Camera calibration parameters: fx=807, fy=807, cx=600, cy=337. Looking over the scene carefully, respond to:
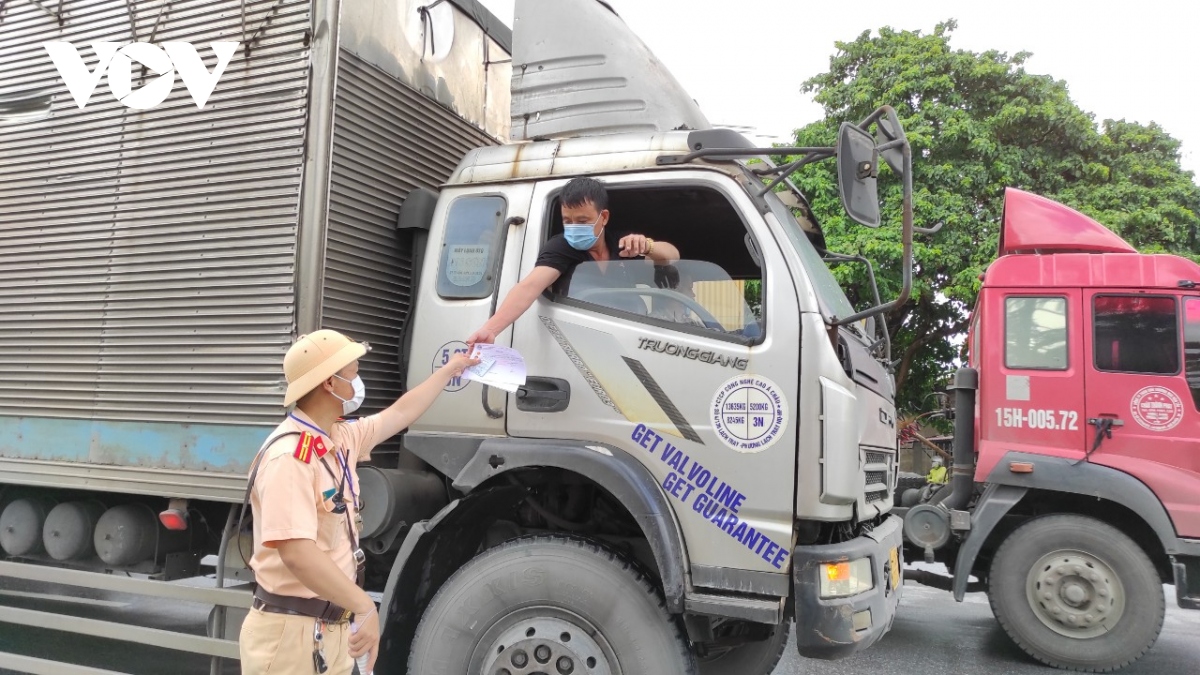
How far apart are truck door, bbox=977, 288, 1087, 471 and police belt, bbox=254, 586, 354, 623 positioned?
15.1 ft

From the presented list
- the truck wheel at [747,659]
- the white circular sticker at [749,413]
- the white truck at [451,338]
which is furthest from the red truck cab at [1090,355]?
the white circular sticker at [749,413]

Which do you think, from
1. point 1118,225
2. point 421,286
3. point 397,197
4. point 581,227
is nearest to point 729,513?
point 581,227

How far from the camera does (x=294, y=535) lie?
193 cm

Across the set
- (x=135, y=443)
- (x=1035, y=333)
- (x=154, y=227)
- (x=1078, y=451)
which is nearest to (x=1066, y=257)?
(x=1035, y=333)

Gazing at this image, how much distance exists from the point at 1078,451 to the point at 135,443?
531 cm

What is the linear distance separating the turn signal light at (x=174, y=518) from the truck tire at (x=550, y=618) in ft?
4.15

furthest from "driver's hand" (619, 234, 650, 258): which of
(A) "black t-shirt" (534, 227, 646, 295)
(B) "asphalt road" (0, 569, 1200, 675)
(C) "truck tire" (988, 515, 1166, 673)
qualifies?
→ (C) "truck tire" (988, 515, 1166, 673)

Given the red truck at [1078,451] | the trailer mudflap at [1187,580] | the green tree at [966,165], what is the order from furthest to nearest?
the green tree at [966,165] → the red truck at [1078,451] → the trailer mudflap at [1187,580]

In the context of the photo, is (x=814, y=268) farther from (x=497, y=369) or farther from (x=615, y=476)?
(x=497, y=369)

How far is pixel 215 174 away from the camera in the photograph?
3473mm

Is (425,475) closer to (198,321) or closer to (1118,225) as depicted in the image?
(198,321)

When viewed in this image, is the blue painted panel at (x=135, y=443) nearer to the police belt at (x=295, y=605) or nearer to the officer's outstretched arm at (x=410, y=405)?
the officer's outstretched arm at (x=410, y=405)

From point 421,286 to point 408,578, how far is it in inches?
46.6

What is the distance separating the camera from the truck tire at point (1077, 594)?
15.9ft
